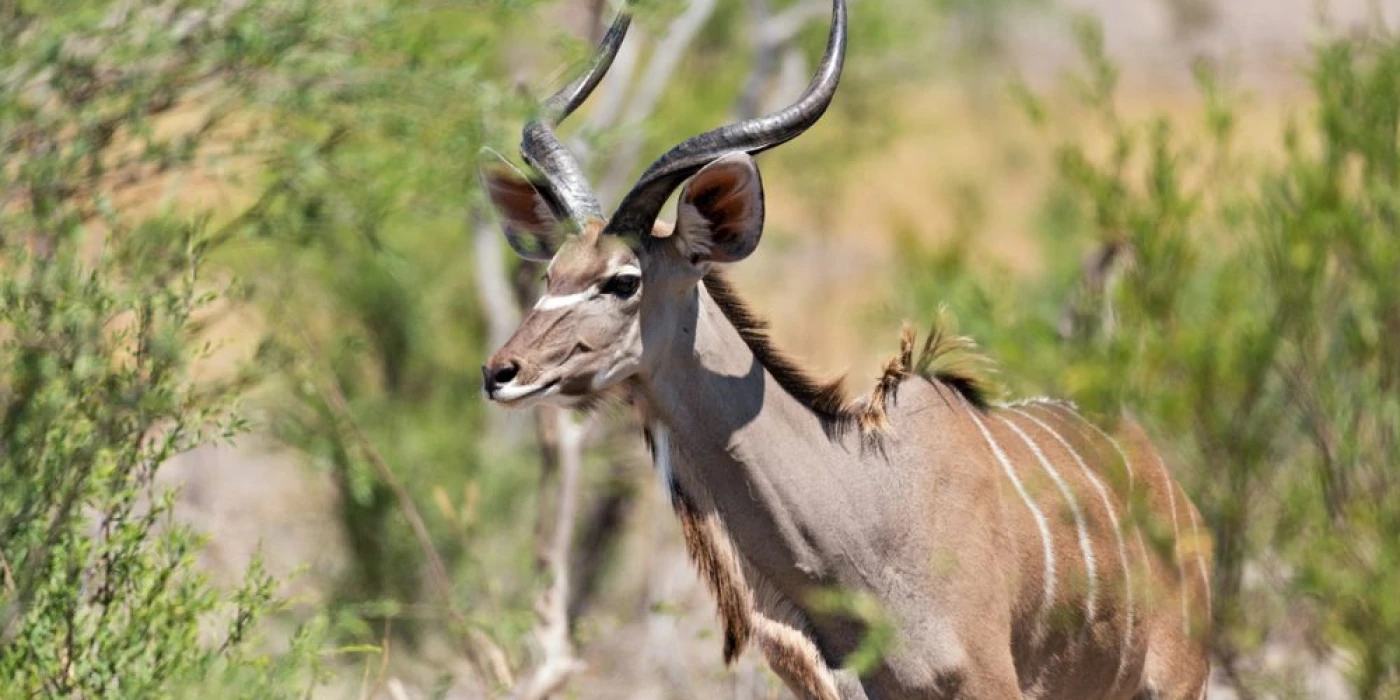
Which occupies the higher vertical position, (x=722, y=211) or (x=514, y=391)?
(x=722, y=211)

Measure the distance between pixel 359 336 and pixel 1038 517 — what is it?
2.68 metres

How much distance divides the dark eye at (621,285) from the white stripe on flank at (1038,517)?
2.71 feet

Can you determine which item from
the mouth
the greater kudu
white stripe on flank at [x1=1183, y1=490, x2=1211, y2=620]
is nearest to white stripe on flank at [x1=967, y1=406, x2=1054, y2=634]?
the greater kudu

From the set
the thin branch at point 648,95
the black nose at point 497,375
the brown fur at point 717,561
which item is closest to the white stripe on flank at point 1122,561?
the brown fur at point 717,561

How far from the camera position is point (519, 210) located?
3.83 meters

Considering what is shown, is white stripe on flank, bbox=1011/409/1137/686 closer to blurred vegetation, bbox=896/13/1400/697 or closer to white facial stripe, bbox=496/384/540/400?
blurred vegetation, bbox=896/13/1400/697

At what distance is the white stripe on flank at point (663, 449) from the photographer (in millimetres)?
3482

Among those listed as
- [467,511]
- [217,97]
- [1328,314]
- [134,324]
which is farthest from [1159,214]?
[134,324]

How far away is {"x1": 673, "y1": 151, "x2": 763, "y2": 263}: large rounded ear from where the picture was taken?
336 cm

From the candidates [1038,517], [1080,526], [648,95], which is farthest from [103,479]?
[648,95]

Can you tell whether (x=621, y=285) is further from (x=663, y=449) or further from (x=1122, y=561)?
(x=1122, y=561)

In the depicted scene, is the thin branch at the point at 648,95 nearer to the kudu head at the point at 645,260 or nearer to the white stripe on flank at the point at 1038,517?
the white stripe on flank at the point at 1038,517

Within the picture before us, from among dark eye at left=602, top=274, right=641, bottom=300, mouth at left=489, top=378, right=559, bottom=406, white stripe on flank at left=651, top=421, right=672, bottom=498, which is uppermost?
dark eye at left=602, top=274, right=641, bottom=300

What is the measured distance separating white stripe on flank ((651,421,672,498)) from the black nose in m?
0.34
